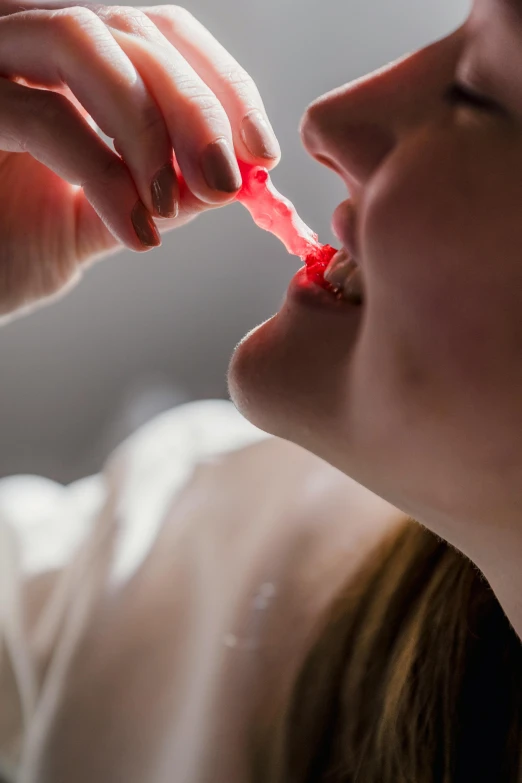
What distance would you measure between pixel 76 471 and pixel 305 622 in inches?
29.6

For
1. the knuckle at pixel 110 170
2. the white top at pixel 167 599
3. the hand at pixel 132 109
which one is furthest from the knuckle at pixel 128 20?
the white top at pixel 167 599

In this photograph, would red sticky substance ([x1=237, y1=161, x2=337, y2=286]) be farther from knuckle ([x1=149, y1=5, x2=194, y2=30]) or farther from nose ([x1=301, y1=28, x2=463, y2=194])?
knuckle ([x1=149, y1=5, x2=194, y2=30])

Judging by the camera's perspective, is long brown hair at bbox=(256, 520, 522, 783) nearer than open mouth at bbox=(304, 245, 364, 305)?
No

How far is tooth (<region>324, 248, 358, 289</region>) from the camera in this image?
1.90 ft

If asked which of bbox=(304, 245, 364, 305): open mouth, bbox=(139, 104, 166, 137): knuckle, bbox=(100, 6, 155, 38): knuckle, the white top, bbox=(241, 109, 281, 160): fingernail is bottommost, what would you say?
the white top

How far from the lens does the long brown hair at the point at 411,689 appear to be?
0.77 m

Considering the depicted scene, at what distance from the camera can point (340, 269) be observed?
1.93 feet

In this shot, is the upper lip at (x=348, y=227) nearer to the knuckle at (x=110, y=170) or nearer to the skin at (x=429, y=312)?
the skin at (x=429, y=312)

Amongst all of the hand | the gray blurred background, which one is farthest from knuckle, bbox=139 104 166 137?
the gray blurred background

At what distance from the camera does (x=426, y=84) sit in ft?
1.74

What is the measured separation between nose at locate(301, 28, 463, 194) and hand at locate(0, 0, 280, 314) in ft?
0.26

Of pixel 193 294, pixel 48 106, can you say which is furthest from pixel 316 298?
pixel 193 294

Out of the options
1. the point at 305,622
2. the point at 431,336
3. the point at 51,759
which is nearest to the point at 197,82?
the point at 431,336

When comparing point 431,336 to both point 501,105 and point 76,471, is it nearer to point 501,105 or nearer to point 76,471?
point 501,105
